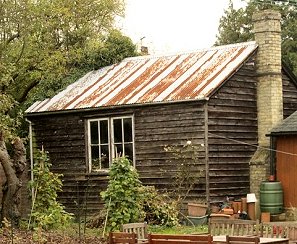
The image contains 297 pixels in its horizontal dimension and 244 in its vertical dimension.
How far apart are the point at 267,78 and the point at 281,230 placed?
34.5 ft

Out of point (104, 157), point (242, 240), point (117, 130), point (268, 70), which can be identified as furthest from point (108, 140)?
point (242, 240)

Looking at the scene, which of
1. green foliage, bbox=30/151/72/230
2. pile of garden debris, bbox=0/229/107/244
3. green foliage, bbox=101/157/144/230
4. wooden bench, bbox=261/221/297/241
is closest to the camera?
wooden bench, bbox=261/221/297/241

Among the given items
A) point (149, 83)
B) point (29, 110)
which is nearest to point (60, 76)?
point (29, 110)

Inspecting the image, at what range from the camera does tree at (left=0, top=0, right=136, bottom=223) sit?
1092 inches

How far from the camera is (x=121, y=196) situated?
2011 centimetres

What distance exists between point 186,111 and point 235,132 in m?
1.97

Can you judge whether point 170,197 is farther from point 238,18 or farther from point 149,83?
point 238,18

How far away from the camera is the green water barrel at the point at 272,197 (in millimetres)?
22562

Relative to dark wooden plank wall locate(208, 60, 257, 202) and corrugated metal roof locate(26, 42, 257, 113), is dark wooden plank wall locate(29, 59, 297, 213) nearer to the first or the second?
dark wooden plank wall locate(208, 60, 257, 202)

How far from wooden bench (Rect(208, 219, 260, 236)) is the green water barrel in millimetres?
7024

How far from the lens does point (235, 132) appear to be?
2411 cm

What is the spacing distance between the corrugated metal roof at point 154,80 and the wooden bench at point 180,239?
1001cm

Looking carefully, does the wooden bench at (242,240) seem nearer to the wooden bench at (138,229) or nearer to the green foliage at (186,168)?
the wooden bench at (138,229)

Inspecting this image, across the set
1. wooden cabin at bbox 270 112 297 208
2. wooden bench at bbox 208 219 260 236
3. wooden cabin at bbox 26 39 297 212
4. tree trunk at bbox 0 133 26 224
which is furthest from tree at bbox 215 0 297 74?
wooden bench at bbox 208 219 260 236
